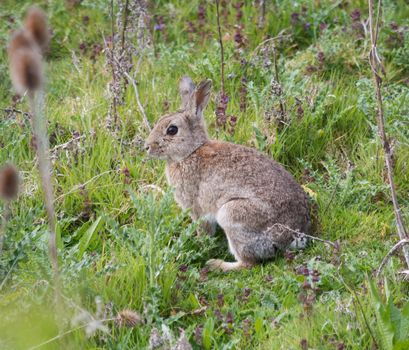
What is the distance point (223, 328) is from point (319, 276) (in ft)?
2.39

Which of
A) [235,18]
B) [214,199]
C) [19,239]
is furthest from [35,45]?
[235,18]

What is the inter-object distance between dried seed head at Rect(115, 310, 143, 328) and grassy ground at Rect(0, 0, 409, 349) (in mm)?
46

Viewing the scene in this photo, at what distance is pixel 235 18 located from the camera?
770 centimetres

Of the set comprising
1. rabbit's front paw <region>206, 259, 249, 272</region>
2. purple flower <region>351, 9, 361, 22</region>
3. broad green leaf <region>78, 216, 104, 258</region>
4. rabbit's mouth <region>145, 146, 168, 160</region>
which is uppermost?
purple flower <region>351, 9, 361, 22</region>

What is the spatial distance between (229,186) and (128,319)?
1635 millimetres

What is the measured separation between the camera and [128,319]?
4164mm

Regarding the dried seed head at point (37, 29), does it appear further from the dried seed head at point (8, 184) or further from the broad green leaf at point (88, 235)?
the broad green leaf at point (88, 235)

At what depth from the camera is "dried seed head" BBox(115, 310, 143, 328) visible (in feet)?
13.6

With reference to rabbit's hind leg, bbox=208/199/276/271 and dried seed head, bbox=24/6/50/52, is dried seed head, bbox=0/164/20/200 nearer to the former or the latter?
dried seed head, bbox=24/6/50/52

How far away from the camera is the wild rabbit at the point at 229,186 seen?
5.26 meters

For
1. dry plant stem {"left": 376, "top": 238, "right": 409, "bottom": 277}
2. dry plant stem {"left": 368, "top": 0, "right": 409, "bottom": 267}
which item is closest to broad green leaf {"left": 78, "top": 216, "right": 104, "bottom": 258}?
dry plant stem {"left": 376, "top": 238, "right": 409, "bottom": 277}

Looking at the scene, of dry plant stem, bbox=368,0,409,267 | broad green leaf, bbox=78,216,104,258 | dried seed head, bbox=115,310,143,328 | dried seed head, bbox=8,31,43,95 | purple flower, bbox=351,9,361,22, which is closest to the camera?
dried seed head, bbox=8,31,43,95

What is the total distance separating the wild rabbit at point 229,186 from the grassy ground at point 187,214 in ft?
0.53

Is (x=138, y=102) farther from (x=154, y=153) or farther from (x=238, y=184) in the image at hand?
(x=238, y=184)
